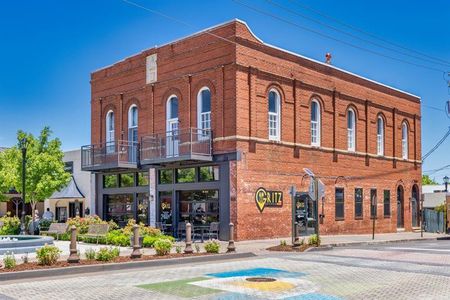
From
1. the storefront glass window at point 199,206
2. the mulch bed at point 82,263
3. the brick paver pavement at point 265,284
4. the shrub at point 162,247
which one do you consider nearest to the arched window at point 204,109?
the storefront glass window at point 199,206

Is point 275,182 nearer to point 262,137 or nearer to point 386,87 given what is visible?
point 262,137

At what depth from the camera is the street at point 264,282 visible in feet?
34.4

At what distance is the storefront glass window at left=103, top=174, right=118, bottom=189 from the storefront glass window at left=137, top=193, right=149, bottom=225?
244 cm

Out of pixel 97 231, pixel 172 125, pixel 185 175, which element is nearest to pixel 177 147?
pixel 185 175

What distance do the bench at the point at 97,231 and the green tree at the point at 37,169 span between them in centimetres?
900

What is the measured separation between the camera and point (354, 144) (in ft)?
103

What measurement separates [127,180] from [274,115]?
9303 mm

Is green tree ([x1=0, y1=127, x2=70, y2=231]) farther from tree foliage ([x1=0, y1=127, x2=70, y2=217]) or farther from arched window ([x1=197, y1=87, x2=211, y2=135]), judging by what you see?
arched window ([x1=197, y1=87, x2=211, y2=135])

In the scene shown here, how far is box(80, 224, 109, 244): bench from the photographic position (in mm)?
22919

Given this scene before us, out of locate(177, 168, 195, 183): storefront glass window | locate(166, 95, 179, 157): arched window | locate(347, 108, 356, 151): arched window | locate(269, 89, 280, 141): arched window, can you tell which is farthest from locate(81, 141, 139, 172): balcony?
locate(347, 108, 356, 151): arched window

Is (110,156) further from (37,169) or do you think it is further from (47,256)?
(47,256)

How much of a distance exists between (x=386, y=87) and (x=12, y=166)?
24.1 metres

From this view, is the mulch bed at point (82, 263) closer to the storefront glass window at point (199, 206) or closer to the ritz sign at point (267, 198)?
the storefront glass window at point (199, 206)

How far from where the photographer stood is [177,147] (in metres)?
25.8
